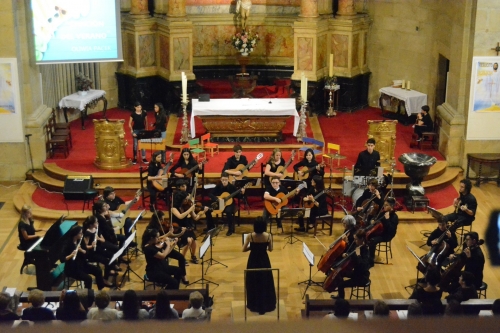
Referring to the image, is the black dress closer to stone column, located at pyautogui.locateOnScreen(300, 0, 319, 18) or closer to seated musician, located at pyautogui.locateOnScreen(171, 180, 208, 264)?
seated musician, located at pyautogui.locateOnScreen(171, 180, 208, 264)

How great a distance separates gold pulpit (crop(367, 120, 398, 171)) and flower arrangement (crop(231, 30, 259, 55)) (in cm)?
470

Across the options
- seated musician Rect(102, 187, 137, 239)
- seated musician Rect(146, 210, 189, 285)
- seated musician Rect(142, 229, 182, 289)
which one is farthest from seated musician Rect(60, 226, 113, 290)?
seated musician Rect(102, 187, 137, 239)

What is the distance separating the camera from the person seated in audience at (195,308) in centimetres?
673

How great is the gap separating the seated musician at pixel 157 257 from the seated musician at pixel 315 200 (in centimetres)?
269

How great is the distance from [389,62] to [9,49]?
27.8 feet

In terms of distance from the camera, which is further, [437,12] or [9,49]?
[437,12]

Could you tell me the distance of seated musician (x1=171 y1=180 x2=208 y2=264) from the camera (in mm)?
9586

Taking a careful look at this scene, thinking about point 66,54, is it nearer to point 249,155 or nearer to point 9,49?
point 9,49

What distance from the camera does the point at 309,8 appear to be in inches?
611

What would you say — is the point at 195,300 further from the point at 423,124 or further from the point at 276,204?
the point at 423,124

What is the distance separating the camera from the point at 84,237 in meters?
8.55

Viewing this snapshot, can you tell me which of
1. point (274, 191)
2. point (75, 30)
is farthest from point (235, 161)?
point (75, 30)

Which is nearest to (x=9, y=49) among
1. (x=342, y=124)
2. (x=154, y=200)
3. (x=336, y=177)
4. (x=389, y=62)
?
(x=154, y=200)

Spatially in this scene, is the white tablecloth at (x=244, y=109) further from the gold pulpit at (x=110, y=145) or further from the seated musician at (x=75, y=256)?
the seated musician at (x=75, y=256)
